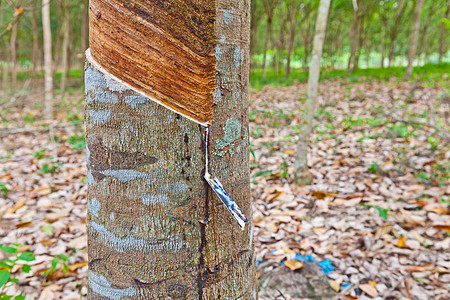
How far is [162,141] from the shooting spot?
2.46ft

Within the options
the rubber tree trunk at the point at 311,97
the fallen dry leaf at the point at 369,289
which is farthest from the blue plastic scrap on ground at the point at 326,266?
the rubber tree trunk at the point at 311,97

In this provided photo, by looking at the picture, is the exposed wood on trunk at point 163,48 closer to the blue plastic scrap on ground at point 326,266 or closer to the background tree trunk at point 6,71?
the blue plastic scrap on ground at point 326,266

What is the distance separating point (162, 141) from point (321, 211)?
2.48 m

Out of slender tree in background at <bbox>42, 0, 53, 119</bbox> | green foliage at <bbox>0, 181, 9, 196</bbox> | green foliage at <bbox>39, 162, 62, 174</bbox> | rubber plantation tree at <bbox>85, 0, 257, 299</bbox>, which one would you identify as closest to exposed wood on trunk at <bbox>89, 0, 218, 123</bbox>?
rubber plantation tree at <bbox>85, 0, 257, 299</bbox>

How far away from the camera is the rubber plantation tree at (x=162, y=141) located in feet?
2.36

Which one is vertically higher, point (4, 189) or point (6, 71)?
point (6, 71)

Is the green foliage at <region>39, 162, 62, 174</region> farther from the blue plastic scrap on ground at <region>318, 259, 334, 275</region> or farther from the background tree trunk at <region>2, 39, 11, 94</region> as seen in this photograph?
the background tree trunk at <region>2, 39, 11, 94</region>

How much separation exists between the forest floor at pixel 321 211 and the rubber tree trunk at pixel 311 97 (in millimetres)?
188

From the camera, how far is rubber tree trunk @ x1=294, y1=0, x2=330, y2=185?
122 inches

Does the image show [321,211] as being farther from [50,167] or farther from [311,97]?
[50,167]

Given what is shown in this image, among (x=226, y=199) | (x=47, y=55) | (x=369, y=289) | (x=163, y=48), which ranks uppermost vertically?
(x=47, y=55)

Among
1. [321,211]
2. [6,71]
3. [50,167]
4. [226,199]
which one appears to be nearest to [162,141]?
[226,199]

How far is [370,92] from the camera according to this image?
24.0ft

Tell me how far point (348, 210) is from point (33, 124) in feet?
21.9
